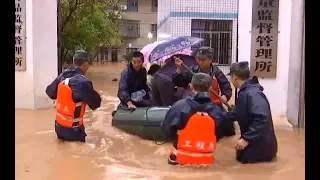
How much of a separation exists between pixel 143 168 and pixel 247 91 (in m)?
1.59

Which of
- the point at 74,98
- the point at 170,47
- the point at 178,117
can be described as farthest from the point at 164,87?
the point at 178,117

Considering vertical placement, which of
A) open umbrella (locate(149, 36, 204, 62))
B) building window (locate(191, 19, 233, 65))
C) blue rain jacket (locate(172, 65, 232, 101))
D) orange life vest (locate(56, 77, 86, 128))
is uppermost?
building window (locate(191, 19, 233, 65))

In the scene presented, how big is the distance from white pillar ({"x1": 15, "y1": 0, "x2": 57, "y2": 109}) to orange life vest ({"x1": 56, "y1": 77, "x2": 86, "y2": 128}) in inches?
159

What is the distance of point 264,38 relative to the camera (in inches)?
356

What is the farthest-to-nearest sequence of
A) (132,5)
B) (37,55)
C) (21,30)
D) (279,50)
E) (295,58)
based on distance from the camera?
(132,5)
(37,55)
(21,30)
(279,50)
(295,58)

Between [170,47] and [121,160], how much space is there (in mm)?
2214

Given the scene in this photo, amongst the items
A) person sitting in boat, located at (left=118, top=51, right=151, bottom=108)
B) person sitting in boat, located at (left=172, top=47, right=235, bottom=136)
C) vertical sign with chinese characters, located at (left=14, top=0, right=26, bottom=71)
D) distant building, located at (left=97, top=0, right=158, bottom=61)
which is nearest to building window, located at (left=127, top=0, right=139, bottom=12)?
distant building, located at (left=97, top=0, right=158, bottom=61)

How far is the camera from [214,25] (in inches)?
747

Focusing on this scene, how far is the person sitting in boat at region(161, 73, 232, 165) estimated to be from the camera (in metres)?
5.45

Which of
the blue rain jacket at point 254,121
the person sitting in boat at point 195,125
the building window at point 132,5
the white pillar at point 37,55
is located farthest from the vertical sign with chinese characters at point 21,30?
the building window at point 132,5

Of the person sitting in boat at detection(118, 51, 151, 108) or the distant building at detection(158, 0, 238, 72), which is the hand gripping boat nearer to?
the person sitting in boat at detection(118, 51, 151, 108)

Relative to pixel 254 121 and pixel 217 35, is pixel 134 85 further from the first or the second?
pixel 217 35
